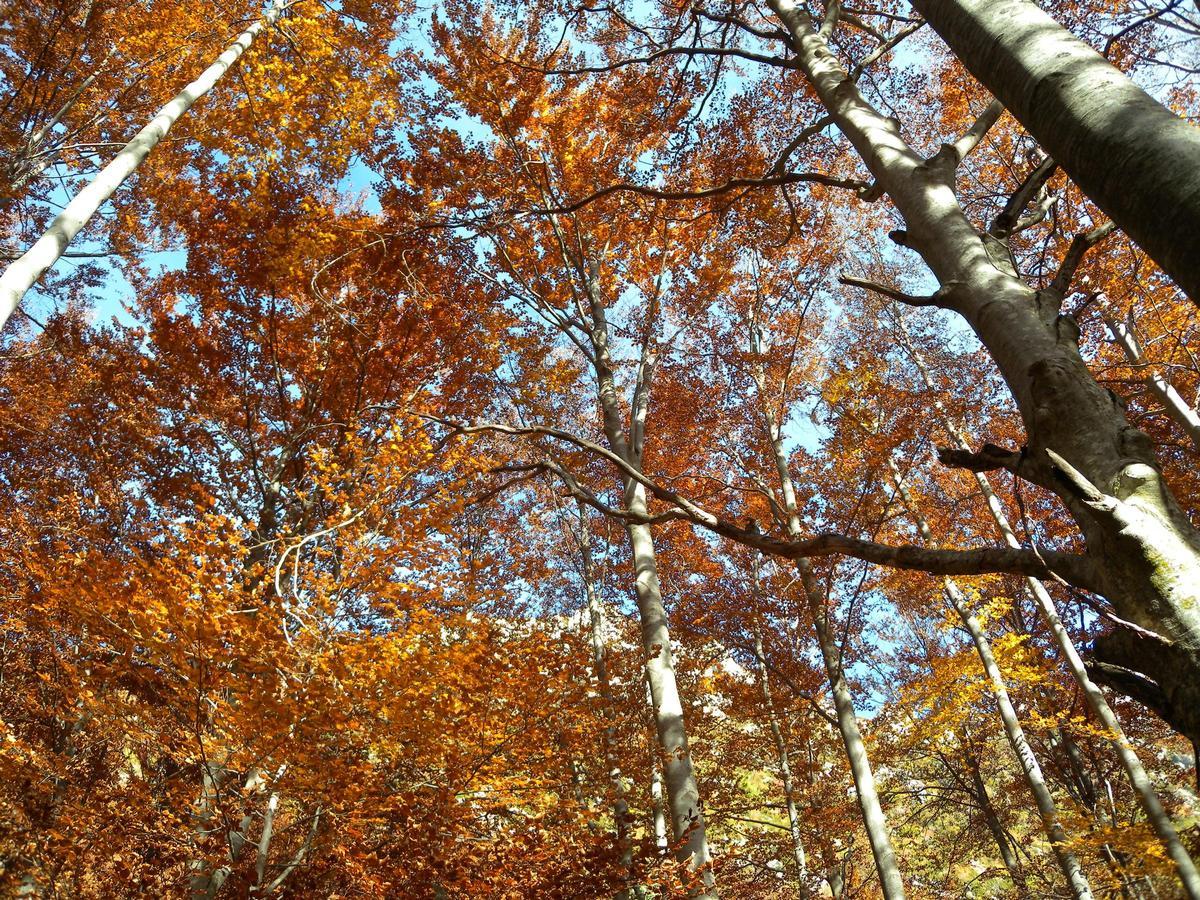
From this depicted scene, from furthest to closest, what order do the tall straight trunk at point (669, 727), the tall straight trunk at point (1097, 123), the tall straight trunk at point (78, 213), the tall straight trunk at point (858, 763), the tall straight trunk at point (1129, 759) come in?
1. the tall straight trunk at point (858, 763)
2. the tall straight trunk at point (1129, 759)
3. the tall straight trunk at point (669, 727)
4. the tall straight trunk at point (78, 213)
5. the tall straight trunk at point (1097, 123)

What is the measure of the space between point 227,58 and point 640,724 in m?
12.2

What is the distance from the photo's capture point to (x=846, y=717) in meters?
7.16

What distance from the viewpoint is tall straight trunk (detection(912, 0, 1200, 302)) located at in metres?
1.07

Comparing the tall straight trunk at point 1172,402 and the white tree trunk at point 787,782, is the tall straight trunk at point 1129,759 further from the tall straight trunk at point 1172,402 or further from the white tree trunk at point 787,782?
the white tree trunk at point 787,782

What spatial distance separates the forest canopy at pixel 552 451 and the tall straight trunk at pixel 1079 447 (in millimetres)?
10

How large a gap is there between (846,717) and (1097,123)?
24.1 feet

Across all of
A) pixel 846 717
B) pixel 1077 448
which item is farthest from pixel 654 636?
pixel 1077 448

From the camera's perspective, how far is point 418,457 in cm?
691

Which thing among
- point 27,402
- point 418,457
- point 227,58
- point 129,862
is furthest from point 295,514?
point 27,402

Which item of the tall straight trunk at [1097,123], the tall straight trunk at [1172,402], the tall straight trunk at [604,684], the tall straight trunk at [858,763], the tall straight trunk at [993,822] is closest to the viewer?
the tall straight trunk at [1097,123]

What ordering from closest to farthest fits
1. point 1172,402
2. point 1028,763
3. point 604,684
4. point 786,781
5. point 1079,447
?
point 1079,447 → point 1172,402 → point 1028,763 → point 604,684 → point 786,781

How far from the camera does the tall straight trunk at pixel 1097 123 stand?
42.3 inches

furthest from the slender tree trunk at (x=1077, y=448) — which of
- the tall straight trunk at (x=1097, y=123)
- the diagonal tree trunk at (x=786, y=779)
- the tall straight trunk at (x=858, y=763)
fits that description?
the diagonal tree trunk at (x=786, y=779)

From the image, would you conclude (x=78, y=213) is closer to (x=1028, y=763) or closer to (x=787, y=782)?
(x=1028, y=763)
